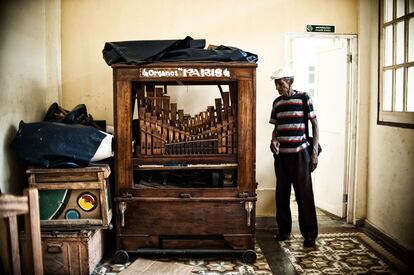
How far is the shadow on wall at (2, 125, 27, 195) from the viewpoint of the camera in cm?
309

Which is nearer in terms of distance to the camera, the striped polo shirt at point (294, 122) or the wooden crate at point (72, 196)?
the wooden crate at point (72, 196)

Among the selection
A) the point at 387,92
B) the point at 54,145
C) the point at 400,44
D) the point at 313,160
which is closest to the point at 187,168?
the point at 54,145

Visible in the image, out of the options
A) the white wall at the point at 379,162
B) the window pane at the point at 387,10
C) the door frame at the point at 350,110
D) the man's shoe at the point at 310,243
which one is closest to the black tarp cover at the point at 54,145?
the man's shoe at the point at 310,243

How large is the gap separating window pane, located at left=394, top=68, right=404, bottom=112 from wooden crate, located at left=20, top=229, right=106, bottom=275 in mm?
3133

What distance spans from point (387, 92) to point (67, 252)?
347cm

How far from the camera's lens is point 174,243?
3271mm

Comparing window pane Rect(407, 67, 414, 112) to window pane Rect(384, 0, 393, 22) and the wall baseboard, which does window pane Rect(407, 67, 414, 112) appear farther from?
the wall baseboard

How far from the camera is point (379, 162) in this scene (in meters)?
3.97

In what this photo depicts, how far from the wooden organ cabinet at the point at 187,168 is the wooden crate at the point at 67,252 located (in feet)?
1.09

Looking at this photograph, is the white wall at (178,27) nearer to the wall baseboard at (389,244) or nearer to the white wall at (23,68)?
the white wall at (23,68)

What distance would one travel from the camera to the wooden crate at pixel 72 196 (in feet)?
9.83

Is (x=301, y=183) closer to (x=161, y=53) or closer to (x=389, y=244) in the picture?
(x=389, y=244)

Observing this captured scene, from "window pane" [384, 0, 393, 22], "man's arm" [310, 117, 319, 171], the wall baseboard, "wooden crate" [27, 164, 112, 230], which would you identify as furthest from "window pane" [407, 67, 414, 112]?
"wooden crate" [27, 164, 112, 230]

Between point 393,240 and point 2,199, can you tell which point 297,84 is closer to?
point 393,240
